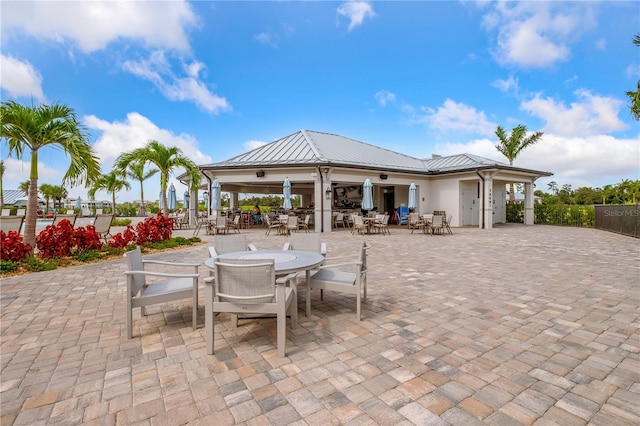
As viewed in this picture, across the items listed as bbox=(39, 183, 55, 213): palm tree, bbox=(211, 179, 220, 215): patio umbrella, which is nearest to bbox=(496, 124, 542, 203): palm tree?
bbox=(211, 179, 220, 215): patio umbrella

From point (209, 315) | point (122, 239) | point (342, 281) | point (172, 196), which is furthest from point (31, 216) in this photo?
point (172, 196)

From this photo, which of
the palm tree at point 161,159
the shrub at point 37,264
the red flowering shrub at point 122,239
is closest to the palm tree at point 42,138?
the shrub at point 37,264

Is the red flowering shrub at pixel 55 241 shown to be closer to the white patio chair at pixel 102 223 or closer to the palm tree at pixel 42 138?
the palm tree at pixel 42 138

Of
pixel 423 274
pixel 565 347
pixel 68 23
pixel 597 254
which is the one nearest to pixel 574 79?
pixel 597 254

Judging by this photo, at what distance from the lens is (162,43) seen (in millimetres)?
11383

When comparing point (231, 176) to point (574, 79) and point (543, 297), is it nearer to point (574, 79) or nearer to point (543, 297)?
point (543, 297)

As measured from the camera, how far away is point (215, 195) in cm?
1557

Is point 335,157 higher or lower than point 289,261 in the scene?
higher

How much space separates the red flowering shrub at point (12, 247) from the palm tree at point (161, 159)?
7128mm

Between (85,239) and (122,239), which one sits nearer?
(85,239)

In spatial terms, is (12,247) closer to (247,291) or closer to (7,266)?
(7,266)

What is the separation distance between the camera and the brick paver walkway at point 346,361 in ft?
6.31

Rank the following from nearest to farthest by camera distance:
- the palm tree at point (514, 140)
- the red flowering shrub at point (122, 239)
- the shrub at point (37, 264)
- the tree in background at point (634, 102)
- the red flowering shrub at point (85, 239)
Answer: the shrub at point (37, 264) < the red flowering shrub at point (85, 239) < the red flowering shrub at point (122, 239) < the tree in background at point (634, 102) < the palm tree at point (514, 140)

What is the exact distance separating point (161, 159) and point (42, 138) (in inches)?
270
